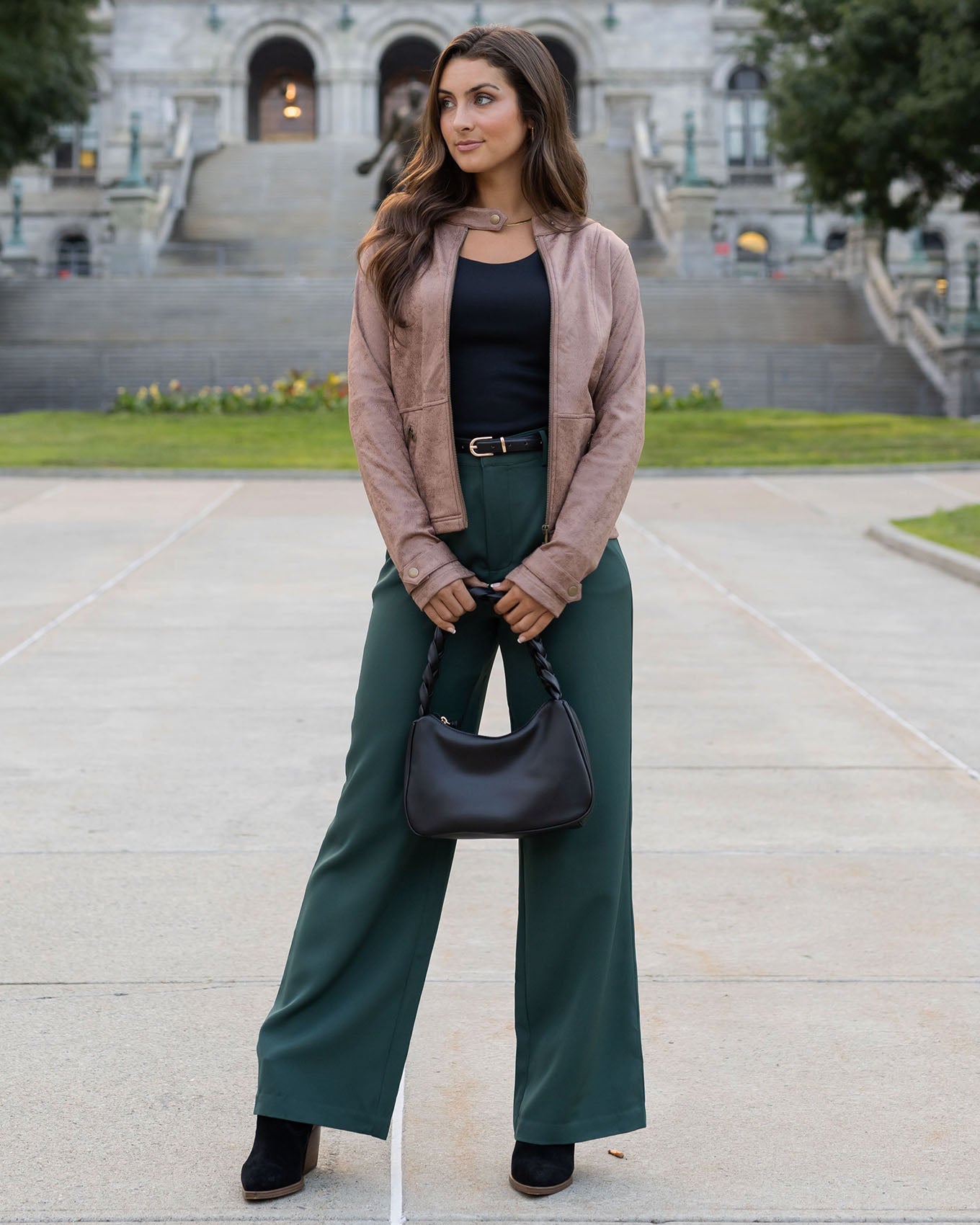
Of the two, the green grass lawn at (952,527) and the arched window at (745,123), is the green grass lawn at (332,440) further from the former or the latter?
the arched window at (745,123)

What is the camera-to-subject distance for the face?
3.12 m

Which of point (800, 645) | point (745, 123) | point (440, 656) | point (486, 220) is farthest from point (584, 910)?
point (745, 123)

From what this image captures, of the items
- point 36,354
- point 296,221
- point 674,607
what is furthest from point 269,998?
point 296,221

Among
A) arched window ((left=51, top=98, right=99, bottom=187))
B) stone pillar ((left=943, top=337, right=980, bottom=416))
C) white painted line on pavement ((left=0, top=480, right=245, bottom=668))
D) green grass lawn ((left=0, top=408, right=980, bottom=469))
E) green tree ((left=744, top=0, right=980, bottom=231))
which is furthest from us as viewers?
arched window ((left=51, top=98, right=99, bottom=187))

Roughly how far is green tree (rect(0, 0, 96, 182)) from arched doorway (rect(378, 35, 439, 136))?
70.6 ft

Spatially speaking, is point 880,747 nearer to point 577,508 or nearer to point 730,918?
point 730,918

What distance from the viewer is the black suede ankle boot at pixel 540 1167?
10.2ft

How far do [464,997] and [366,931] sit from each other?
1.11 meters

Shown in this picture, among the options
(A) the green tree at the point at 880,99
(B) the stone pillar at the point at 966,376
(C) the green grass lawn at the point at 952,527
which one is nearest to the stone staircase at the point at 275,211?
(A) the green tree at the point at 880,99

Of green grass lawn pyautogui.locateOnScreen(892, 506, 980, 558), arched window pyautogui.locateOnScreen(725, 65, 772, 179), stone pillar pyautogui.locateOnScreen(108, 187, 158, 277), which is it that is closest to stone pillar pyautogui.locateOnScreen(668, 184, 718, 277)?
stone pillar pyautogui.locateOnScreen(108, 187, 158, 277)

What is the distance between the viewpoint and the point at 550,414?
10.1 ft

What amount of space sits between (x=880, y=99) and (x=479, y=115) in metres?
27.5

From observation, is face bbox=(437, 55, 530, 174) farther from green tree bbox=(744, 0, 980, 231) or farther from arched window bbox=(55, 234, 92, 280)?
arched window bbox=(55, 234, 92, 280)

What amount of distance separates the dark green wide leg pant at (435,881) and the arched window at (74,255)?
2230 inches
